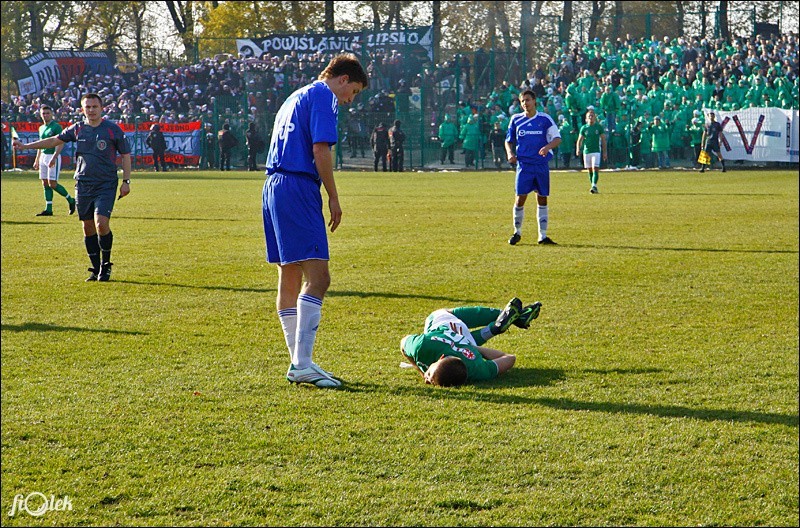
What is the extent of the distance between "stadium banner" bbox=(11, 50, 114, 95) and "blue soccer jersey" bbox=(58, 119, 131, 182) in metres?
42.7

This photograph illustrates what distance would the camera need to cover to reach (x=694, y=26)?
1858 inches

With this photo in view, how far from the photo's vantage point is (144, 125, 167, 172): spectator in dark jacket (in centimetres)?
4184

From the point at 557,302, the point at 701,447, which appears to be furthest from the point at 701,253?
the point at 701,447

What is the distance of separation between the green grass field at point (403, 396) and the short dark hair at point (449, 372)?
0.08 m

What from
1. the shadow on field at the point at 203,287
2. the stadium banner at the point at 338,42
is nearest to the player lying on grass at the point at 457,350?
the shadow on field at the point at 203,287

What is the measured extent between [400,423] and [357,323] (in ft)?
10.6

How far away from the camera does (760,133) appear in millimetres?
37125

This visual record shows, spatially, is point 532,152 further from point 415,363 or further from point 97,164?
point 415,363

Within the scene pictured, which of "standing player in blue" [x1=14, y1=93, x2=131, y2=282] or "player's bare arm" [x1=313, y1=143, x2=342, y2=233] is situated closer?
"player's bare arm" [x1=313, y1=143, x2=342, y2=233]

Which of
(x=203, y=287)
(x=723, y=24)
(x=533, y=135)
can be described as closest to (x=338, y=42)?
(x=723, y=24)

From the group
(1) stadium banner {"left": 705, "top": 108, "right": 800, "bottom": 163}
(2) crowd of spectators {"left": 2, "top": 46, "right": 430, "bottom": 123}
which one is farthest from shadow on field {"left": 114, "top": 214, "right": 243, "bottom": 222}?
(2) crowd of spectators {"left": 2, "top": 46, "right": 430, "bottom": 123}

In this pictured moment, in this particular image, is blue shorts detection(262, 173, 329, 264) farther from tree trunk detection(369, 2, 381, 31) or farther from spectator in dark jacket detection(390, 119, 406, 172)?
tree trunk detection(369, 2, 381, 31)

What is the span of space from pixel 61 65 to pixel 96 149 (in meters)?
43.9

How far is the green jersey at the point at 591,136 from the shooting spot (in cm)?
2525
